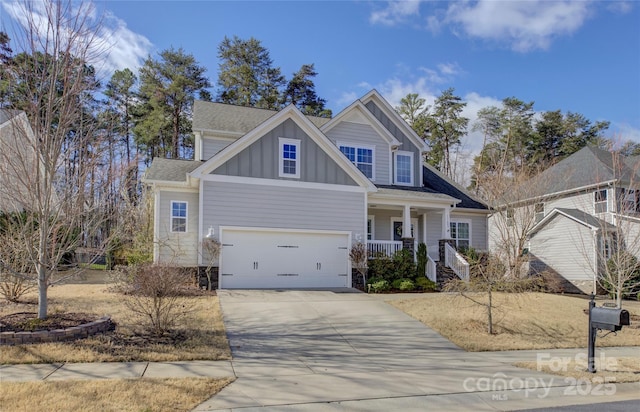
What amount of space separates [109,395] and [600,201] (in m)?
24.8

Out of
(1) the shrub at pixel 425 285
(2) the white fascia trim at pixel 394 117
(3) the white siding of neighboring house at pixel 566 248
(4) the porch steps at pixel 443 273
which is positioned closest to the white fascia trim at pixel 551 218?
(3) the white siding of neighboring house at pixel 566 248

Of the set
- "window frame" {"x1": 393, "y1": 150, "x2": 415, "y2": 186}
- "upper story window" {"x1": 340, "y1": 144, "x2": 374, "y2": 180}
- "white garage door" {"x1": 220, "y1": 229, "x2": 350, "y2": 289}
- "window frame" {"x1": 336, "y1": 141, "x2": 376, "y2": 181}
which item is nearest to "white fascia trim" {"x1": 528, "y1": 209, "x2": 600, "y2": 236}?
"window frame" {"x1": 393, "y1": 150, "x2": 415, "y2": 186}

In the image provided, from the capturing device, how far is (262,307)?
1194cm

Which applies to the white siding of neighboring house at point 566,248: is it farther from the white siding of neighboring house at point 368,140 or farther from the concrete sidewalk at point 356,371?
the concrete sidewalk at point 356,371

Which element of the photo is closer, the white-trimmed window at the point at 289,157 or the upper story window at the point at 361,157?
the white-trimmed window at the point at 289,157

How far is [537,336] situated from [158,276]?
363 inches

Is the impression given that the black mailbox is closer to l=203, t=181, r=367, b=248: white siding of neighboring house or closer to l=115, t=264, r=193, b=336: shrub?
l=115, t=264, r=193, b=336: shrub

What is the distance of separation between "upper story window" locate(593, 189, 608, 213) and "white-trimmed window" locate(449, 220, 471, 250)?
23.1ft

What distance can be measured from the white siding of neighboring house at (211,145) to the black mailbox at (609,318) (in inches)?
605

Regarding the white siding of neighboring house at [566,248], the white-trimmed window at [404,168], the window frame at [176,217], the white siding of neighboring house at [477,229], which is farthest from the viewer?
the white siding of neighboring house at [477,229]

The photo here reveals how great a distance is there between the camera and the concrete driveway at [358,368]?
232 inches

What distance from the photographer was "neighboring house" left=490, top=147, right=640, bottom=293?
2067 cm

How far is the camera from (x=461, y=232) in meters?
22.3

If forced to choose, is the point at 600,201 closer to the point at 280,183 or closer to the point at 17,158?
the point at 280,183
